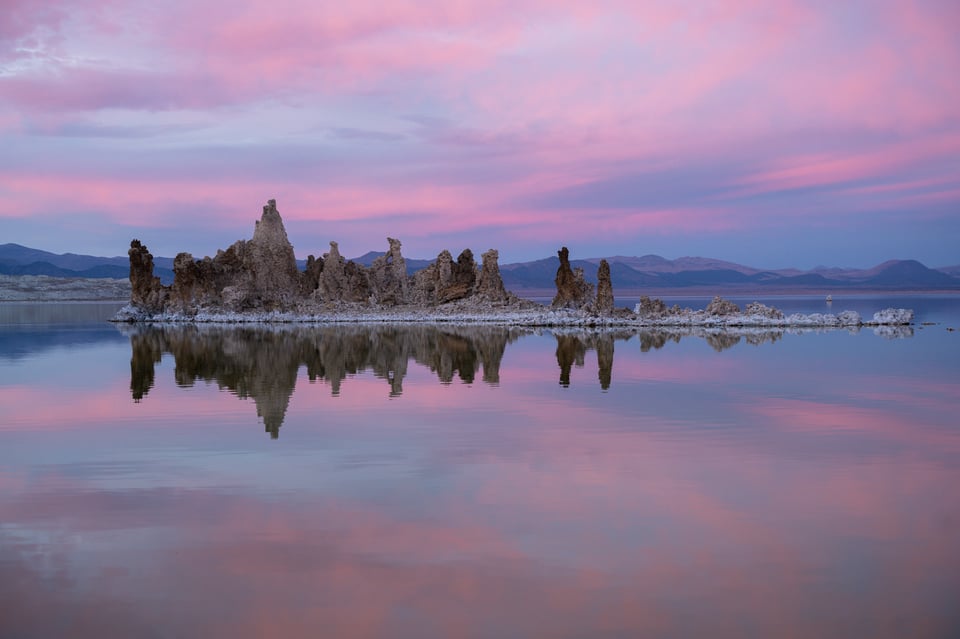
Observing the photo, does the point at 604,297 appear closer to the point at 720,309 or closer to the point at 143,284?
the point at 720,309

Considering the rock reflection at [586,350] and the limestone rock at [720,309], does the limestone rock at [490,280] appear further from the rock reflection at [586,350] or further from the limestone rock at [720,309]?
the rock reflection at [586,350]

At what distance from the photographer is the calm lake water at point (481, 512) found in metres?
5.71

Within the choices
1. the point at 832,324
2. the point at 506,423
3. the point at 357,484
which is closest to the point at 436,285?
the point at 832,324

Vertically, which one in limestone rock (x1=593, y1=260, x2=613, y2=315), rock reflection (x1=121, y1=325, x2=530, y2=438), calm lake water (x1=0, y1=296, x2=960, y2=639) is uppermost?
limestone rock (x1=593, y1=260, x2=613, y2=315)

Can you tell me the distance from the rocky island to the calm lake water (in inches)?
1605

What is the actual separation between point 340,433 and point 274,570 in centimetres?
613

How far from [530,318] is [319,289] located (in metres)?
22.0

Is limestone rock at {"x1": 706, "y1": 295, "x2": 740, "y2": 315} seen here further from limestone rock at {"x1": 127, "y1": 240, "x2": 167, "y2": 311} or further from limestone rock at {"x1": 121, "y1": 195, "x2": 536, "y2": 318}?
limestone rock at {"x1": 127, "y1": 240, "x2": 167, "y2": 311}

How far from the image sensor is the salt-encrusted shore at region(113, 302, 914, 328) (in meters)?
47.3

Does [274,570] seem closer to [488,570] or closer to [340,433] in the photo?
[488,570]

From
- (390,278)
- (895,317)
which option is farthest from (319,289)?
(895,317)

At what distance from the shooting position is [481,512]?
26.3ft

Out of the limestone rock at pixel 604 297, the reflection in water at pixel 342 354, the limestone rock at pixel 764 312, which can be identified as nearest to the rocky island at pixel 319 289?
the limestone rock at pixel 604 297

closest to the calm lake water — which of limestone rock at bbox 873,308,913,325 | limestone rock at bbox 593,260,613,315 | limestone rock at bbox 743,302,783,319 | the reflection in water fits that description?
the reflection in water
